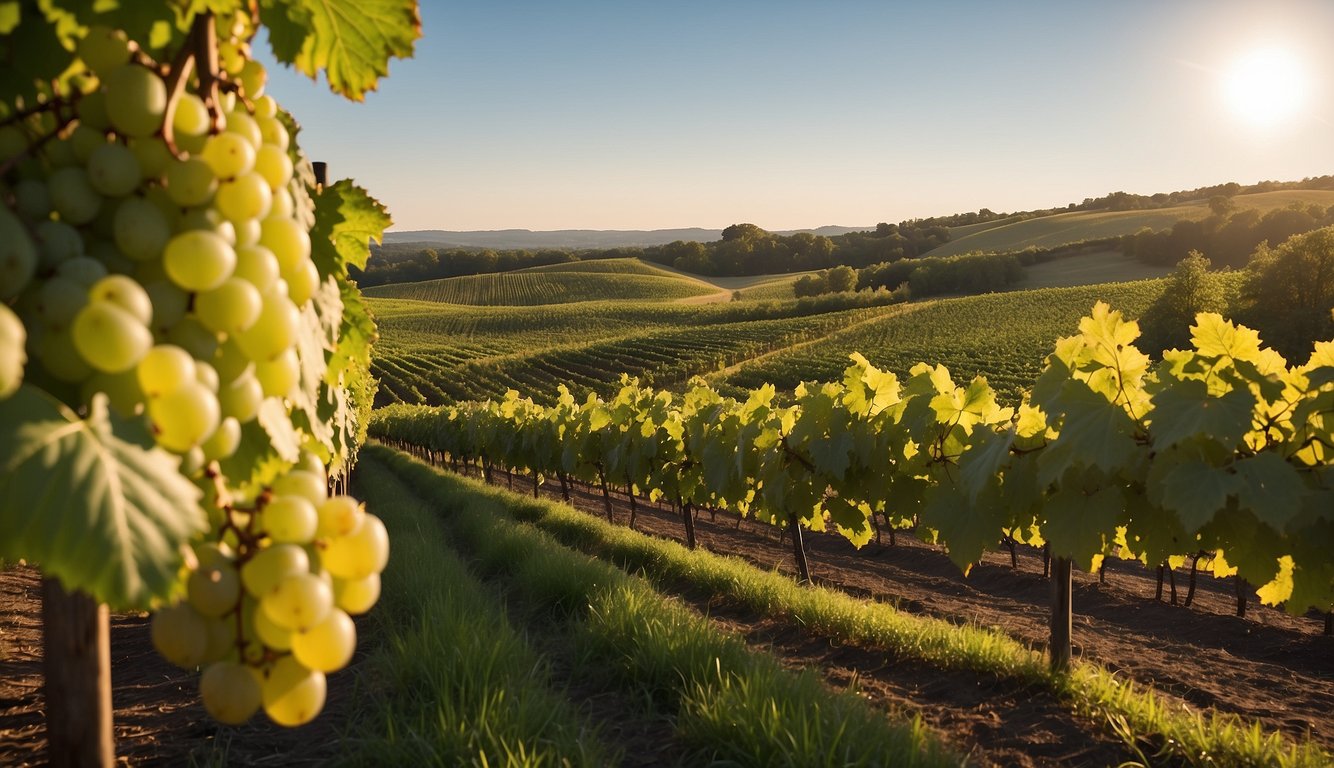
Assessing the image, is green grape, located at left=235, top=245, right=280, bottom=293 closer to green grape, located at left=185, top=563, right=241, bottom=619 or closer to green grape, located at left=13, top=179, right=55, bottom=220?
green grape, located at left=13, top=179, right=55, bottom=220

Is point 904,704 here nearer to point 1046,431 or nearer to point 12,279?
point 1046,431

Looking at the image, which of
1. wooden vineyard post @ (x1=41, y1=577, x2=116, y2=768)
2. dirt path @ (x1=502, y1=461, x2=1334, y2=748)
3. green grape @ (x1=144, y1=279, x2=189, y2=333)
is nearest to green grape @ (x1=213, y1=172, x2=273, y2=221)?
green grape @ (x1=144, y1=279, x2=189, y2=333)

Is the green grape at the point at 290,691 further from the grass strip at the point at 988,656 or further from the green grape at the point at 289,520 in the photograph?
the grass strip at the point at 988,656

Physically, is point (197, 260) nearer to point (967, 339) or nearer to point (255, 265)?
point (255, 265)

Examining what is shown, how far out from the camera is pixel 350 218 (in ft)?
5.92

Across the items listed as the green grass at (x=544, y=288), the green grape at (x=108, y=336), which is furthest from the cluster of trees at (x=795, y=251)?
the green grape at (x=108, y=336)

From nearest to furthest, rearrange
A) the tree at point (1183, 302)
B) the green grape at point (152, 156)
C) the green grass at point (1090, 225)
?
the green grape at point (152, 156) < the tree at point (1183, 302) < the green grass at point (1090, 225)

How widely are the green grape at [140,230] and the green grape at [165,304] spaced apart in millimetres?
36

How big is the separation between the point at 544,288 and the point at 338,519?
114799mm

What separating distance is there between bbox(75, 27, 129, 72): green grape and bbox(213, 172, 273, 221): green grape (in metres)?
0.20

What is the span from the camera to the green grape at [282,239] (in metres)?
0.98

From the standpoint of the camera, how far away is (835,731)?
2824mm

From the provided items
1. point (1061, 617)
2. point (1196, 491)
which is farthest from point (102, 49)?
point (1061, 617)

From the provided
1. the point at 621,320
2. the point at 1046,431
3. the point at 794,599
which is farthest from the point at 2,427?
the point at 621,320
